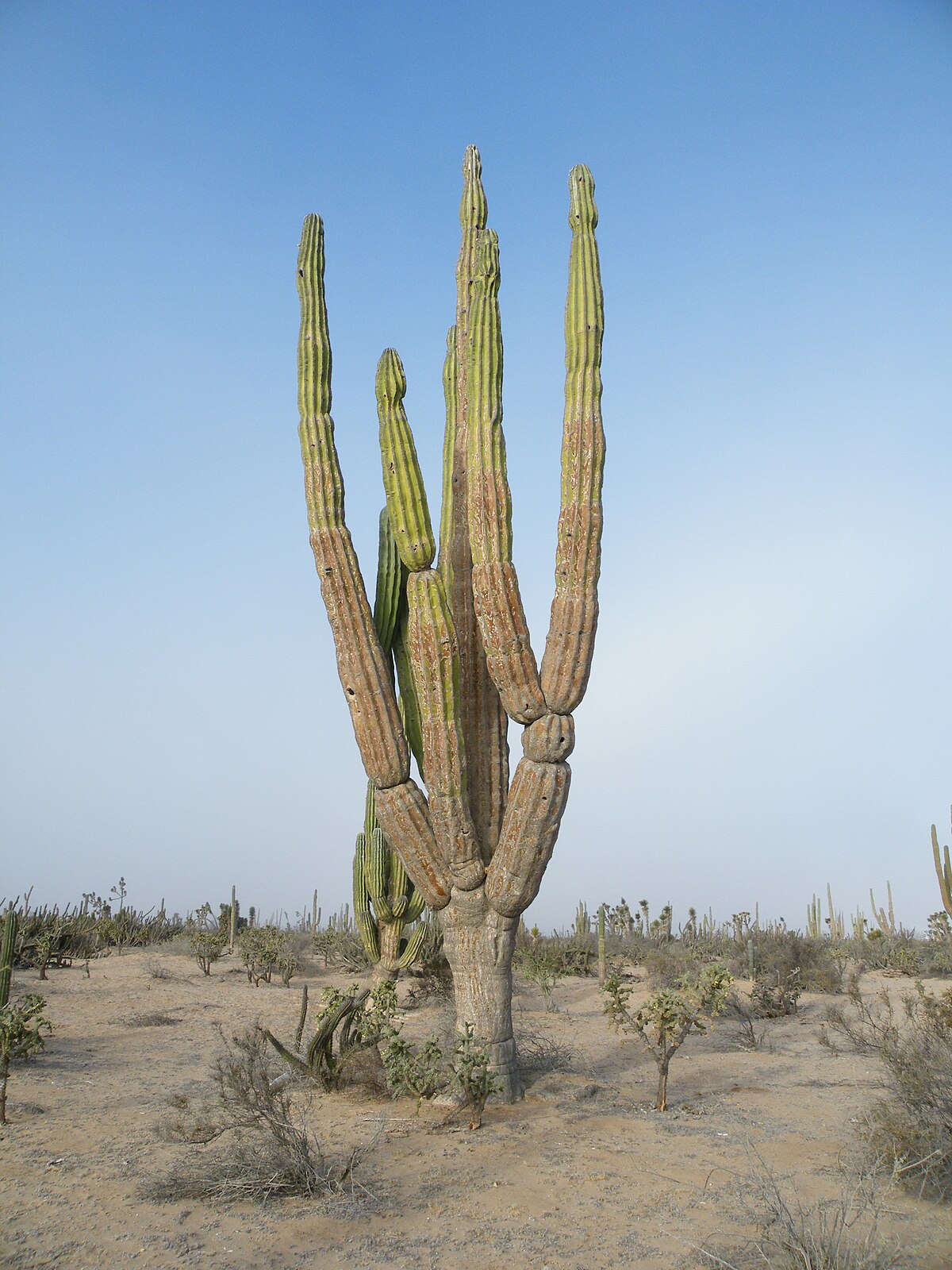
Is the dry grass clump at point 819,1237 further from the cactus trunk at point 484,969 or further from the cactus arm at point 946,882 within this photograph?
the cactus arm at point 946,882

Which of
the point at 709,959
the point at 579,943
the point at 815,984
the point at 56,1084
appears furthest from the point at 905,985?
Answer: the point at 56,1084

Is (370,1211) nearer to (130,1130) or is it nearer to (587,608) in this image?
(130,1130)

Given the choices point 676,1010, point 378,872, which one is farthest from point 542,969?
point 676,1010

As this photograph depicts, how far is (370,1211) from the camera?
4742 millimetres

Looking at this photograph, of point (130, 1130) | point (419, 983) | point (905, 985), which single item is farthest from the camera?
point (905, 985)

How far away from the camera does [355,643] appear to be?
7.41 metres

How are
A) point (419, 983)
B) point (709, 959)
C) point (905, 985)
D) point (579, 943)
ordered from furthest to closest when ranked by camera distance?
point (579, 943)
point (709, 959)
point (905, 985)
point (419, 983)

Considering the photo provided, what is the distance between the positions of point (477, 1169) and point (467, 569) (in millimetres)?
4611

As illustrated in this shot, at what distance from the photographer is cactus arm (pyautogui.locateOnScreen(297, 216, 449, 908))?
7230 millimetres

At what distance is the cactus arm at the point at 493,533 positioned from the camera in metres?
7.01

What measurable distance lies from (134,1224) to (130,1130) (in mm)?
1760

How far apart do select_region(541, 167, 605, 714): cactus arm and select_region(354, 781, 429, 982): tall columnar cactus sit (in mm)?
3590

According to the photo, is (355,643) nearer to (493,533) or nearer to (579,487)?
(493,533)

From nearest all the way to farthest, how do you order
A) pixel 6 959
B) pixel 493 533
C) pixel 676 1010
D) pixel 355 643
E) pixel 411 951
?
pixel 676 1010 < pixel 493 533 < pixel 355 643 < pixel 6 959 < pixel 411 951
